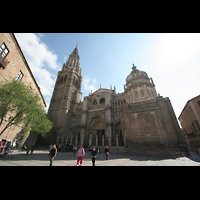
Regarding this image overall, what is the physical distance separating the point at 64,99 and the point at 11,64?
17.2 m

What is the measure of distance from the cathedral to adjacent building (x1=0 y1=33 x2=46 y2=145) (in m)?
11.2

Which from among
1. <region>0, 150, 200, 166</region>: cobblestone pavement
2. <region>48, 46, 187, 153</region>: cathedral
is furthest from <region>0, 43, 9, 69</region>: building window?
<region>48, 46, 187, 153</region>: cathedral

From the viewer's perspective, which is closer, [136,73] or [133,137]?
[133,137]

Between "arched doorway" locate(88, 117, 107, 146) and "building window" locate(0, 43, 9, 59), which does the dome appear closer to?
"arched doorway" locate(88, 117, 107, 146)

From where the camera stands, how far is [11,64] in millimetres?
11148

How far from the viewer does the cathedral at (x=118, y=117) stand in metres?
12.0
